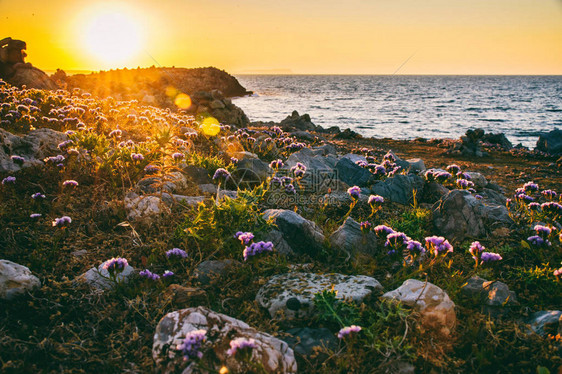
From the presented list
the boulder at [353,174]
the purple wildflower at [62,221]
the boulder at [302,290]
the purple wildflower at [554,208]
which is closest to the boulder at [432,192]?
the boulder at [353,174]

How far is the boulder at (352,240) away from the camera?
4.13 metres

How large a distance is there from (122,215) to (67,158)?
2.18 m

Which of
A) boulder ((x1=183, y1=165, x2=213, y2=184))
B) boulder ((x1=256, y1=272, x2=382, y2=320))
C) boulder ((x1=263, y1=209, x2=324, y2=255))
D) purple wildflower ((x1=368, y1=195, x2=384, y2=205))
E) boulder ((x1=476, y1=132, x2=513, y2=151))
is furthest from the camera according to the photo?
boulder ((x1=476, y1=132, x2=513, y2=151))

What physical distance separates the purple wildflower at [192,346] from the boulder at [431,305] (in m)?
1.91

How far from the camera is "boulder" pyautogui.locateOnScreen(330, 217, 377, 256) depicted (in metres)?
4.13

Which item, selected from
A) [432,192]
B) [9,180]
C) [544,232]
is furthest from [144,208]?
[432,192]

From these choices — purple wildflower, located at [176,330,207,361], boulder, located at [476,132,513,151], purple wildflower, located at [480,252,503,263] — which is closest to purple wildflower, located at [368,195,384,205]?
purple wildflower, located at [480,252,503,263]

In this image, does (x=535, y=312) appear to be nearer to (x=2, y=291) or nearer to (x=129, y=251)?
(x=129, y=251)

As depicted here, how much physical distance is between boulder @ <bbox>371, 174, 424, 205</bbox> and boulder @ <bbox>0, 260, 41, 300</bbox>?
5675 mm

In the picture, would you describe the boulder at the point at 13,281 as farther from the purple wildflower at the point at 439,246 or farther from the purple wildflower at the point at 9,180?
the purple wildflower at the point at 439,246

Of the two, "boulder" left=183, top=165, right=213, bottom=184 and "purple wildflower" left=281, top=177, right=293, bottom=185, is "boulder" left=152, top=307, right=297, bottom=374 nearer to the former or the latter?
"purple wildflower" left=281, top=177, right=293, bottom=185

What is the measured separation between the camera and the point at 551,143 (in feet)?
69.8

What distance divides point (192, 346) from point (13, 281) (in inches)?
87.9

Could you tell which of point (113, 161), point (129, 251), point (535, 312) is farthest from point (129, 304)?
point (535, 312)
